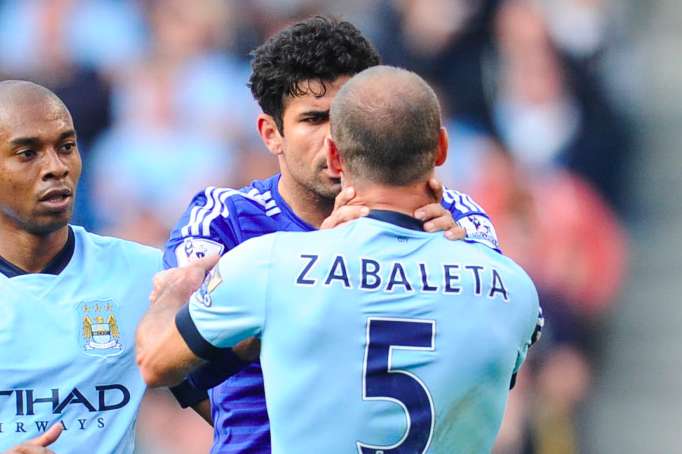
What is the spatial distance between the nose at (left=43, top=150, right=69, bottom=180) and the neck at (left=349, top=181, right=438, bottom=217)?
1254 mm

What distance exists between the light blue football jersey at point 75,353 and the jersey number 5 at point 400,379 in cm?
123

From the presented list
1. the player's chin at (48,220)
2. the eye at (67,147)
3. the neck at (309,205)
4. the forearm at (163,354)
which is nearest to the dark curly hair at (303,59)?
the neck at (309,205)

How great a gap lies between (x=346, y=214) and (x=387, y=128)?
0.25 m

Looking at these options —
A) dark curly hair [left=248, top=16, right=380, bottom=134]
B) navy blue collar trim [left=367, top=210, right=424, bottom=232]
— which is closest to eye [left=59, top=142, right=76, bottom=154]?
dark curly hair [left=248, top=16, right=380, bottom=134]

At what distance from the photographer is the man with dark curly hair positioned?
4141 mm

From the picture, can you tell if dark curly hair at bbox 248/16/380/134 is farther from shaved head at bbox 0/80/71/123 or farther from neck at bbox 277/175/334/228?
shaved head at bbox 0/80/71/123

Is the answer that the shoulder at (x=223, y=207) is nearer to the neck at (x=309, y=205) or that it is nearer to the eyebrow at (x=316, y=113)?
the neck at (x=309, y=205)

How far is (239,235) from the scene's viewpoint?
4242 mm

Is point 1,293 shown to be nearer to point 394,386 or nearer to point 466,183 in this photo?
point 394,386

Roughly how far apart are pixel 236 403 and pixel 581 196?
16.2 feet

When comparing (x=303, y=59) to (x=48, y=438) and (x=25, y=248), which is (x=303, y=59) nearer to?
(x=25, y=248)

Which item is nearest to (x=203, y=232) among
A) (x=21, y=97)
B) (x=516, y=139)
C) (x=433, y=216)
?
(x=21, y=97)

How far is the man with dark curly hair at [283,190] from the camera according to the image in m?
4.14

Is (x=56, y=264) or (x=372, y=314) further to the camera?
(x=56, y=264)
